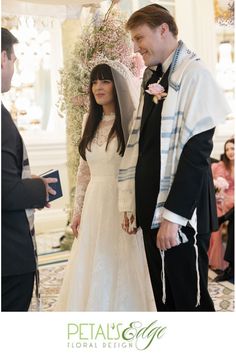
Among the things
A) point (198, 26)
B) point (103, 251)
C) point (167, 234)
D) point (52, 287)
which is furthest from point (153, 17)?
point (52, 287)

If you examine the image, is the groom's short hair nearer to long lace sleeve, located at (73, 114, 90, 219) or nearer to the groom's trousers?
long lace sleeve, located at (73, 114, 90, 219)

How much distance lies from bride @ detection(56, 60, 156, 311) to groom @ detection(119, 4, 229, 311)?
131mm

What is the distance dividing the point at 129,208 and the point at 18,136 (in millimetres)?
517

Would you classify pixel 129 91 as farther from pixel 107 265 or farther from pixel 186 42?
pixel 107 265

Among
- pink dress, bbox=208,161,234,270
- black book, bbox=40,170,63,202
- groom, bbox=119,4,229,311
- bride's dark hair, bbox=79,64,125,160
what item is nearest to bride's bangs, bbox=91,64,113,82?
bride's dark hair, bbox=79,64,125,160

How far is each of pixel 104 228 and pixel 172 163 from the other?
52 centimetres

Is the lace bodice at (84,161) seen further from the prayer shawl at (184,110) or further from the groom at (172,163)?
the prayer shawl at (184,110)

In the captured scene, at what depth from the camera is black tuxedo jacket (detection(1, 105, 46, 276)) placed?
1331 millimetres

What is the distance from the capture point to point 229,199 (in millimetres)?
2338

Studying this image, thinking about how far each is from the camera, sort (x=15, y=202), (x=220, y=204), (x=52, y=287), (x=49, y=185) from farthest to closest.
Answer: (x=220, y=204) < (x=52, y=287) < (x=49, y=185) < (x=15, y=202)

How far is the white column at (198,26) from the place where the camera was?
1494mm

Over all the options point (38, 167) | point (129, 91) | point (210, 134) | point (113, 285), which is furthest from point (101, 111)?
point (113, 285)

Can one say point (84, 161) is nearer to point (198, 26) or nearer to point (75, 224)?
point (75, 224)

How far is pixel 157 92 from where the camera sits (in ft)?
4.82
